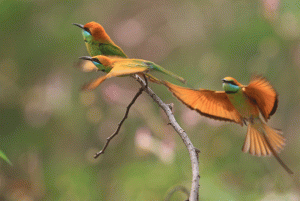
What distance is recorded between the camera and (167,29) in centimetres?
170

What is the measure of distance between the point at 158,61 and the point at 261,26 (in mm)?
494

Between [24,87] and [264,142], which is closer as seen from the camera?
[264,142]

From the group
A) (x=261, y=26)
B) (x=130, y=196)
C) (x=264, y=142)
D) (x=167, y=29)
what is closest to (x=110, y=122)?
(x=130, y=196)

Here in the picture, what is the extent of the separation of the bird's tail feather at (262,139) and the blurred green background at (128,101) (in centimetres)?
67

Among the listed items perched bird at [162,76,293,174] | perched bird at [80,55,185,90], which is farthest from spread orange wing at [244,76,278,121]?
perched bird at [80,55,185,90]

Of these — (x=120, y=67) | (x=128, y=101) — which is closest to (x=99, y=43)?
(x=120, y=67)

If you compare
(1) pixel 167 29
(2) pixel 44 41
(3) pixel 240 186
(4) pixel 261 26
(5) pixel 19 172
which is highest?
(4) pixel 261 26

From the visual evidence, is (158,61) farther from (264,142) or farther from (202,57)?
(264,142)

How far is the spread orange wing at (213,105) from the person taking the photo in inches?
16.2

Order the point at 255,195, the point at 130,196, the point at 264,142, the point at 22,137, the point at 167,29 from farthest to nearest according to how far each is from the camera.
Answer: the point at 167,29 → the point at 22,137 → the point at 130,196 → the point at 255,195 → the point at 264,142

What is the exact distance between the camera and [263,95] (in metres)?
0.39

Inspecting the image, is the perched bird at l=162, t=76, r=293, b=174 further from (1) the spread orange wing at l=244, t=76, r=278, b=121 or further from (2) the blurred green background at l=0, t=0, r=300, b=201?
(2) the blurred green background at l=0, t=0, r=300, b=201

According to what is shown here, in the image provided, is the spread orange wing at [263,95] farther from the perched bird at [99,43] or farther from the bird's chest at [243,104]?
the perched bird at [99,43]

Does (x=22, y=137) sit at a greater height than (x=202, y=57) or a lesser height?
lesser
